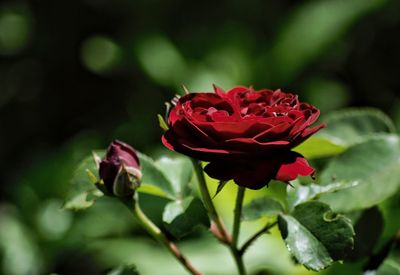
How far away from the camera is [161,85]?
9.15 feet

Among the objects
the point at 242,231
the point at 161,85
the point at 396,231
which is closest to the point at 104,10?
the point at 161,85

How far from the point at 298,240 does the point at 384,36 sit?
2.23 metres

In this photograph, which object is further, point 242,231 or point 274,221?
point 242,231

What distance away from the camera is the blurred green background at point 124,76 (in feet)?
7.43

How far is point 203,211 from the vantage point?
3.49 feet

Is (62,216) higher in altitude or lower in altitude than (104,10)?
lower

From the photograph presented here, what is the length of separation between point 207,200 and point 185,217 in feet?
0.14

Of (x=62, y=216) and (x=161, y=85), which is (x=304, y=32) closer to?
(x=161, y=85)

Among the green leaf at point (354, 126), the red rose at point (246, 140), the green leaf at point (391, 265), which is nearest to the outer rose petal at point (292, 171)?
the red rose at point (246, 140)

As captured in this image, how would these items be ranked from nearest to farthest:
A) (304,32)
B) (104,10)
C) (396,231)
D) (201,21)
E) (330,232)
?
(330,232) → (396,231) → (304,32) → (201,21) → (104,10)

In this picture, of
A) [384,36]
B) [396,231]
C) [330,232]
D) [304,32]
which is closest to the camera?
[330,232]

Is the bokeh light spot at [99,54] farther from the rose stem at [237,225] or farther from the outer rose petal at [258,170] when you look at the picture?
the outer rose petal at [258,170]

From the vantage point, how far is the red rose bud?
40.8 inches

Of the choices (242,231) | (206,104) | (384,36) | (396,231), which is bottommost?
(384,36)
